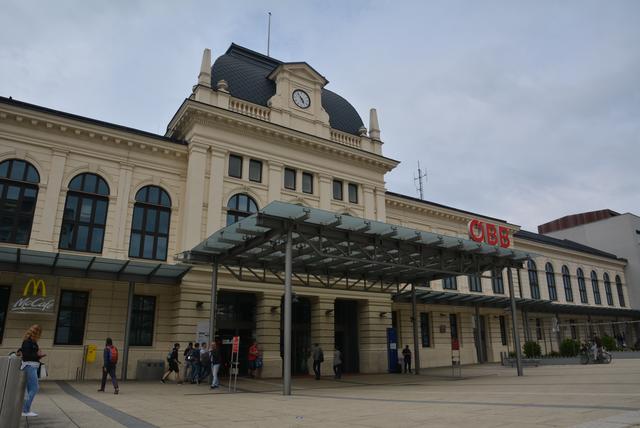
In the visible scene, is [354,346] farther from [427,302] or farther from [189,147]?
[189,147]

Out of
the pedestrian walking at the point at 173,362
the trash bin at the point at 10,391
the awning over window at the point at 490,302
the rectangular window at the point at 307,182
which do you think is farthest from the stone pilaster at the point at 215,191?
the trash bin at the point at 10,391

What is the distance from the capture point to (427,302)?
3141 centimetres

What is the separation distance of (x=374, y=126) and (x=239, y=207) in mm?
11949

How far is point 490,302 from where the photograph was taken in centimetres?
3475

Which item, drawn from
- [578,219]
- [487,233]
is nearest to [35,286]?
[487,233]

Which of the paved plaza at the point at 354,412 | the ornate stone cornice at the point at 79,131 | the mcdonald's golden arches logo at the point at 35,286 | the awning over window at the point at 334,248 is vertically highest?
the ornate stone cornice at the point at 79,131

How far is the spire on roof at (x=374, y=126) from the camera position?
31.7m

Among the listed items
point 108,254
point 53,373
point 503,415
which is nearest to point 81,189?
point 108,254

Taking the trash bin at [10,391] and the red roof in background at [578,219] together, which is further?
the red roof in background at [578,219]

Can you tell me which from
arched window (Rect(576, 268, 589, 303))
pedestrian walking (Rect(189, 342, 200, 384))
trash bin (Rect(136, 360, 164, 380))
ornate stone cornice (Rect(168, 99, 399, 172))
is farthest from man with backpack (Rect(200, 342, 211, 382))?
arched window (Rect(576, 268, 589, 303))

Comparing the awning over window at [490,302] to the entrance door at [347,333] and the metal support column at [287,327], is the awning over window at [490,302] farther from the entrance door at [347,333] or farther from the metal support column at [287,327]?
the metal support column at [287,327]

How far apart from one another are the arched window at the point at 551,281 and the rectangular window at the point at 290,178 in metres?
30.0

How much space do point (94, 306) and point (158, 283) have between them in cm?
293

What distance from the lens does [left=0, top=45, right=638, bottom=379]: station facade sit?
2031cm
